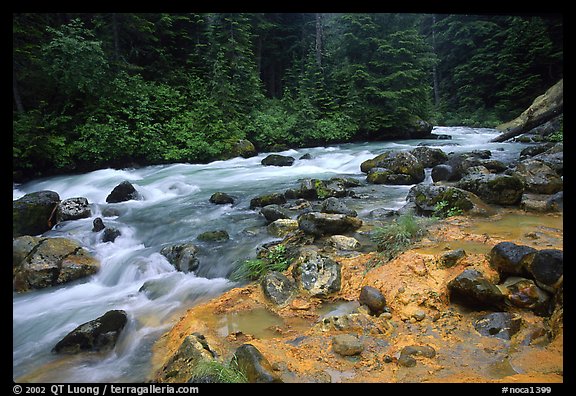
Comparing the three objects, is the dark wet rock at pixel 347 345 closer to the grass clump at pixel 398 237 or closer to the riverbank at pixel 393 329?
the riverbank at pixel 393 329

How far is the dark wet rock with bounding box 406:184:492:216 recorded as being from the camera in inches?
269

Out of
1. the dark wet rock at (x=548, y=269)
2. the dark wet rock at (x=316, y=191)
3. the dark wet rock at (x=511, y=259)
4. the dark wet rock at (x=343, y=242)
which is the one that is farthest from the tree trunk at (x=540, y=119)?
the dark wet rock at (x=343, y=242)

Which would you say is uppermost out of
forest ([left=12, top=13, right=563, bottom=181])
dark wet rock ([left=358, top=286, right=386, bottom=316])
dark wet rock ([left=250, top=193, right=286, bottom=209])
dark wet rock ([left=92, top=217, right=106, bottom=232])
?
forest ([left=12, top=13, right=563, bottom=181])

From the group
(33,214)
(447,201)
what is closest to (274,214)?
(447,201)

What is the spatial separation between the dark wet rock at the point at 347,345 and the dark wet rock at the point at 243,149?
14800 millimetres

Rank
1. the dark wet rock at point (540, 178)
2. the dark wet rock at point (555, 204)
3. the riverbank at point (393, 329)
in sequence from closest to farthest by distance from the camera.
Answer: the riverbank at point (393, 329) → the dark wet rock at point (555, 204) → the dark wet rock at point (540, 178)

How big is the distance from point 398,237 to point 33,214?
8.45 meters

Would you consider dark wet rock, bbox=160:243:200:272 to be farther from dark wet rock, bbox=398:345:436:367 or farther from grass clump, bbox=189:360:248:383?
→ dark wet rock, bbox=398:345:436:367

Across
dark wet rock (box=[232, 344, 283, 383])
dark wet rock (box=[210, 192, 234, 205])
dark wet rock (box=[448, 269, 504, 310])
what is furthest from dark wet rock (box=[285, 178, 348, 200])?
dark wet rock (box=[232, 344, 283, 383])

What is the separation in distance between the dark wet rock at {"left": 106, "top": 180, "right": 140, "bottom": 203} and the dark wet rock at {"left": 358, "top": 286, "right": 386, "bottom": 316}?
8.90m

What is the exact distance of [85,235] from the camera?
8.12m

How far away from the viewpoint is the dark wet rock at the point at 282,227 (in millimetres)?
7305

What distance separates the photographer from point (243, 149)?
17922 mm
